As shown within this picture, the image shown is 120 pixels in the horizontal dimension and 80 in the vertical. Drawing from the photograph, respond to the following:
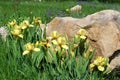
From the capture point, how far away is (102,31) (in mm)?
5094

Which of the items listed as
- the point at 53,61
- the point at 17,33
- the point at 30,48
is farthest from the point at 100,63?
the point at 17,33

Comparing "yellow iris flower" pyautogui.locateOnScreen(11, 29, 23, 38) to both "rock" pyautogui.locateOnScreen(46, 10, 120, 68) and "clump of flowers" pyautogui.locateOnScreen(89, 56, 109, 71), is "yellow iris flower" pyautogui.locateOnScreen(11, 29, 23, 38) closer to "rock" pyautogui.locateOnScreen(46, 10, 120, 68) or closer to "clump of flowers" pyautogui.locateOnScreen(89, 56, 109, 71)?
"rock" pyautogui.locateOnScreen(46, 10, 120, 68)

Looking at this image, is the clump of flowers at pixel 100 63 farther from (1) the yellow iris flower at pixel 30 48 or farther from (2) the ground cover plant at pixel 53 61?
(1) the yellow iris flower at pixel 30 48

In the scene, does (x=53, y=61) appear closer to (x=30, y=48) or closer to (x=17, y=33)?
(x=30, y=48)

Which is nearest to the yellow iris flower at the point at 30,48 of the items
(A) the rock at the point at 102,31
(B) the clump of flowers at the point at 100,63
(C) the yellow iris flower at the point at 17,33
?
(C) the yellow iris flower at the point at 17,33

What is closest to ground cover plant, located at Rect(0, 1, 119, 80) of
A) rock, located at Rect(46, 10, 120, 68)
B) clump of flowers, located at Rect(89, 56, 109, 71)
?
clump of flowers, located at Rect(89, 56, 109, 71)

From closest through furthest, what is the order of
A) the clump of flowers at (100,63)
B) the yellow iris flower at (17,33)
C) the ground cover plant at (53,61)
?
the clump of flowers at (100,63), the ground cover plant at (53,61), the yellow iris flower at (17,33)

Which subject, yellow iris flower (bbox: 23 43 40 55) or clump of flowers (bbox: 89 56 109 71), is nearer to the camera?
clump of flowers (bbox: 89 56 109 71)

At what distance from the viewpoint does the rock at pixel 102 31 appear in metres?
5.00

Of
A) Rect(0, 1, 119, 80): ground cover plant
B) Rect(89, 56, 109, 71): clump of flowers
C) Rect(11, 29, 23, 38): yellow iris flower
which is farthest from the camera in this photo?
Rect(11, 29, 23, 38): yellow iris flower

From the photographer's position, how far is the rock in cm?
500

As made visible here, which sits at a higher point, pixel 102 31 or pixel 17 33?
pixel 17 33

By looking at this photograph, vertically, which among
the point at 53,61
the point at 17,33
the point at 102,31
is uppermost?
the point at 17,33

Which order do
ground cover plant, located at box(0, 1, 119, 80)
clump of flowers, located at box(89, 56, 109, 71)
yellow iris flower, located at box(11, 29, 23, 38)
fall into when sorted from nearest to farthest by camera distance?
clump of flowers, located at box(89, 56, 109, 71), ground cover plant, located at box(0, 1, 119, 80), yellow iris flower, located at box(11, 29, 23, 38)
